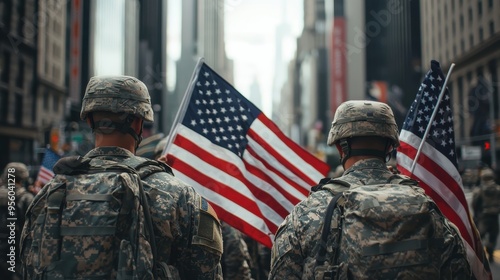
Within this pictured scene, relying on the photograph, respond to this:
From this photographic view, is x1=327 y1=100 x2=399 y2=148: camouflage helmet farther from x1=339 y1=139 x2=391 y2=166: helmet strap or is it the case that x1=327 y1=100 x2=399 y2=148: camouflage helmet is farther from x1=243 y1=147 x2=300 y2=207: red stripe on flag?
x1=243 y1=147 x2=300 y2=207: red stripe on flag

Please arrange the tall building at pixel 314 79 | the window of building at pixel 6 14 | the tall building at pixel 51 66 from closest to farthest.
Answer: the window of building at pixel 6 14, the tall building at pixel 51 66, the tall building at pixel 314 79

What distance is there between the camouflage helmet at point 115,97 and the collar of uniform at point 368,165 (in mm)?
1272

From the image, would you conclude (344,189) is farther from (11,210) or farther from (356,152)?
(11,210)

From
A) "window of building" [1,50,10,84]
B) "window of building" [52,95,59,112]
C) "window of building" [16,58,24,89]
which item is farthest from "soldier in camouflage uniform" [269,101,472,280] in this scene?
"window of building" [52,95,59,112]

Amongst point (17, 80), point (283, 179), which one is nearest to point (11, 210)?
point (283, 179)

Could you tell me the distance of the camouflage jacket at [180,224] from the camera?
330cm

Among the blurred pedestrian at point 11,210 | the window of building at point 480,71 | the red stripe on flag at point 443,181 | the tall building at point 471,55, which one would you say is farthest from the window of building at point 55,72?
the red stripe on flag at point 443,181

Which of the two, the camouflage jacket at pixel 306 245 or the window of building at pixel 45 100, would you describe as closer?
the camouflage jacket at pixel 306 245

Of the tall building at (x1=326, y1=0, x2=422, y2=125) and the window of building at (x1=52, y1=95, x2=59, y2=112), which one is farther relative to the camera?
the tall building at (x1=326, y1=0, x2=422, y2=125)

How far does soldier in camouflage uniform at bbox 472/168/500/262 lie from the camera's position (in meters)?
13.0

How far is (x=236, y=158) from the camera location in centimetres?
564

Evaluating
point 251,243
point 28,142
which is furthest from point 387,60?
point 251,243

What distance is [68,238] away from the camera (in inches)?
123

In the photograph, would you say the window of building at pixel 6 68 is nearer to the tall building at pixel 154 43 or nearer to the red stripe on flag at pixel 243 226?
the red stripe on flag at pixel 243 226
